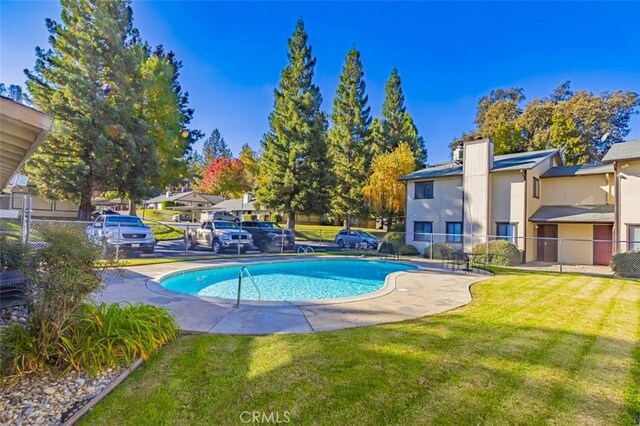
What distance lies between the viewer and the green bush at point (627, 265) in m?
12.8

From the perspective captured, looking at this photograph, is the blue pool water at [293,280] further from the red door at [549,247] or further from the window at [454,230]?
the red door at [549,247]

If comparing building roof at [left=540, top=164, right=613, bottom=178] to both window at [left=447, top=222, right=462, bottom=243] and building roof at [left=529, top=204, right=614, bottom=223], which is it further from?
window at [left=447, top=222, right=462, bottom=243]

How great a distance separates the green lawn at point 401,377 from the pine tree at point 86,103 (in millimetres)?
17563

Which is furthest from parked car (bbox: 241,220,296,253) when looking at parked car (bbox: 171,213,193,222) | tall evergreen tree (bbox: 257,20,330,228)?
parked car (bbox: 171,213,193,222)

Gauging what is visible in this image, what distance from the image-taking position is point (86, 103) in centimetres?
1769

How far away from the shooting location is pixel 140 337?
4195mm

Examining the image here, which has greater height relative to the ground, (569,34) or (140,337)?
(569,34)

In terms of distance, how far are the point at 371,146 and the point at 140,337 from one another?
32.2m

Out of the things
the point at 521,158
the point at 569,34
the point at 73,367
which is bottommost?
the point at 73,367

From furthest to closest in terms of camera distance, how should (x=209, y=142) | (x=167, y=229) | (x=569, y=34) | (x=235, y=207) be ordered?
1. (x=209, y=142)
2. (x=235, y=207)
3. (x=167, y=229)
4. (x=569, y=34)

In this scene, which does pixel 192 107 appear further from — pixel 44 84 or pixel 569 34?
pixel 569 34

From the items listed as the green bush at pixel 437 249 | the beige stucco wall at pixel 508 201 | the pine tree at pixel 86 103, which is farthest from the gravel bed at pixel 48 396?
the beige stucco wall at pixel 508 201

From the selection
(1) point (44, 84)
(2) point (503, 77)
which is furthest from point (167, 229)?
(2) point (503, 77)

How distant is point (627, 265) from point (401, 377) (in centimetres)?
1447
